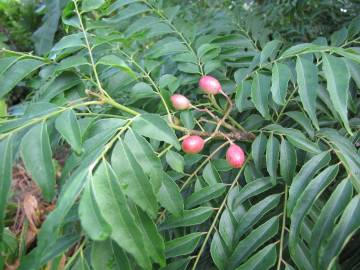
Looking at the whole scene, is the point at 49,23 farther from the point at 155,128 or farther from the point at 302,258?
the point at 302,258

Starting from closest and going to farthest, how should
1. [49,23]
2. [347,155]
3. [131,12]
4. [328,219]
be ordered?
1. [328,219]
2. [347,155]
3. [131,12]
4. [49,23]

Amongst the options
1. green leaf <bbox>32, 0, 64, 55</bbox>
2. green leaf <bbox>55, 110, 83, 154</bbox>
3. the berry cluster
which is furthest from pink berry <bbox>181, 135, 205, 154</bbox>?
green leaf <bbox>32, 0, 64, 55</bbox>

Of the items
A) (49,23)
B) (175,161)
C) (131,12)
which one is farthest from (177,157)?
(49,23)

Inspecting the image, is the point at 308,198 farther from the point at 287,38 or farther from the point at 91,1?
the point at 287,38

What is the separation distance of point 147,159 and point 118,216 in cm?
12

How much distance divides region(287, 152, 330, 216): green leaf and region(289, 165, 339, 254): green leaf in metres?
0.02

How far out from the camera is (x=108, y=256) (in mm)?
580

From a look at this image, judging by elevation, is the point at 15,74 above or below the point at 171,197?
above

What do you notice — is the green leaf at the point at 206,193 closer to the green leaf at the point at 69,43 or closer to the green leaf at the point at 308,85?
the green leaf at the point at 308,85

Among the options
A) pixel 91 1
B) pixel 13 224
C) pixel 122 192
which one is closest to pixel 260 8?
pixel 91 1

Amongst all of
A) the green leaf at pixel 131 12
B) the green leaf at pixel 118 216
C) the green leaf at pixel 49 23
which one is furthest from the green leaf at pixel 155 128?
the green leaf at pixel 49 23

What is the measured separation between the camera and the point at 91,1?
2.75ft

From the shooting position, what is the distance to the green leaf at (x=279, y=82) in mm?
698

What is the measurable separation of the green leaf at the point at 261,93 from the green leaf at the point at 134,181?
11.4 inches
